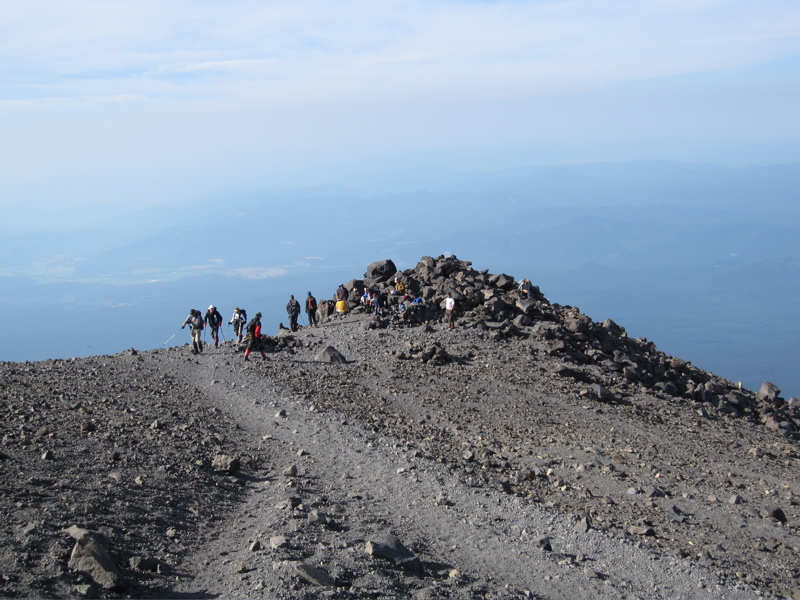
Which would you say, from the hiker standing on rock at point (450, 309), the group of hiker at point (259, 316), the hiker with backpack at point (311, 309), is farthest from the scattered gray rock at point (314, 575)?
the hiker with backpack at point (311, 309)

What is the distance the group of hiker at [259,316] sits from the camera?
2325 cm

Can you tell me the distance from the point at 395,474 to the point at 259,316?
1089 centimetres

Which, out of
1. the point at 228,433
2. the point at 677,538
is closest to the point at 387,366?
the point at 228,433

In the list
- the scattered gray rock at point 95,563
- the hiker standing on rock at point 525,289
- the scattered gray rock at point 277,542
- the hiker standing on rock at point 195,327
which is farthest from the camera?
the hiker standing on rock at point 525,289

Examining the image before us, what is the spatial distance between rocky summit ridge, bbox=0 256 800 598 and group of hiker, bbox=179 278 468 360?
40.8 inches

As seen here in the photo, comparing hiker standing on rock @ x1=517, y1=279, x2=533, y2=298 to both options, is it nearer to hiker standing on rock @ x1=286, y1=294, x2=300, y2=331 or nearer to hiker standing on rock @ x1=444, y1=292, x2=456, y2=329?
hiker standing on rock @ x1=444, y1=292, x2=456, y2=329

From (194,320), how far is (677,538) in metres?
18.6

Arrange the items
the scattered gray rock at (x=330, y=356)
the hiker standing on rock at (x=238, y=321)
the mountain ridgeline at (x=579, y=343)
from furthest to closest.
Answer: the hiker standing on rock at (x=238, y=321) < the mountain ridgeline at (x=579, y=343) < the scattered gray rock at (x=330, y=356)

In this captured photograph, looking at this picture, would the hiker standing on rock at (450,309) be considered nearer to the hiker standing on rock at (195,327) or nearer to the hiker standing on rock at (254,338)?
the hiker standing on rock at (254,338)

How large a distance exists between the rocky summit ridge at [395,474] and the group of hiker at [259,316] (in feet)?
3.40

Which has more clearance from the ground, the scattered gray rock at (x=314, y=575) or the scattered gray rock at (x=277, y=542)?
the scattered gray rock at (x=277, y=542)

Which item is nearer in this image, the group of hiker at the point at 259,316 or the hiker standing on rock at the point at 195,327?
the group of hiker at the point at 259,316

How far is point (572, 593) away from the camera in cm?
938

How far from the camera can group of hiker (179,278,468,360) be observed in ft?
76.3
